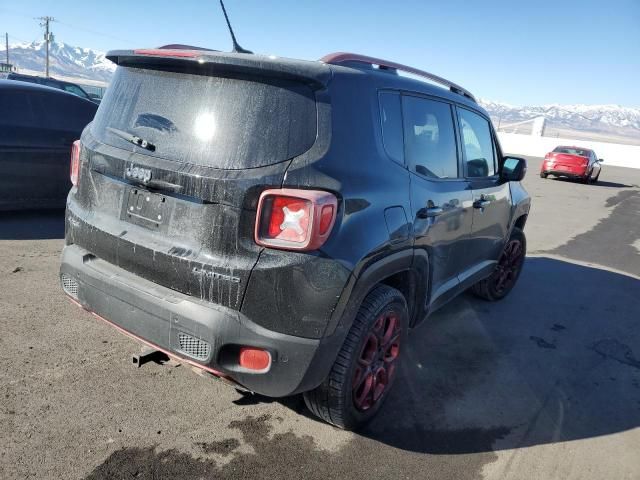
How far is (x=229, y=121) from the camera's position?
7.15ft

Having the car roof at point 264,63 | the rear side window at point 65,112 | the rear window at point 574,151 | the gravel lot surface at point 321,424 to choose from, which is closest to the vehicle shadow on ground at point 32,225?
the gravel lot surface at point 321,424

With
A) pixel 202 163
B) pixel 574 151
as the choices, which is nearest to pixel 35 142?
pixel 202 163

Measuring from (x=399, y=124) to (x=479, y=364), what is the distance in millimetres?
2021

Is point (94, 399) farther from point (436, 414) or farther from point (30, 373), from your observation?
point (436, 414)

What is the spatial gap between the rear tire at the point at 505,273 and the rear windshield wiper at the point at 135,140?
3598 millimetres

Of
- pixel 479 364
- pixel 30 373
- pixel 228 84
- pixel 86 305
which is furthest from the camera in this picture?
pixel 479 364

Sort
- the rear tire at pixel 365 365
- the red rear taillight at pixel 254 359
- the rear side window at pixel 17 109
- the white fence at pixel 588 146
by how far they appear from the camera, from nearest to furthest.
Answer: the red rear taillight at pixel 254 359, the rear tire at pixel 365 365, the rear side window at pixel 17 109, the white fence at pixel 588 146

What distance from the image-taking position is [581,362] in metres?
3.91

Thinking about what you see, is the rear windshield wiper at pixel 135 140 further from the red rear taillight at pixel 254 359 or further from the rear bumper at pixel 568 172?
the rear bumper at pixel 568 172

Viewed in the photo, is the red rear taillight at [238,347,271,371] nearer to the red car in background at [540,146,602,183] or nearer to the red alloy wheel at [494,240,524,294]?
the red alloy wheel at [494,240,524,294]

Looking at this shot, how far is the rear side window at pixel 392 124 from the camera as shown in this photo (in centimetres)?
257

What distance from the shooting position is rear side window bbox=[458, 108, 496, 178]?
3.64m

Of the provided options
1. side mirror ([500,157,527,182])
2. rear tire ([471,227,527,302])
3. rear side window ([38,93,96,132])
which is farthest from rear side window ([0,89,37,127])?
rear tire ([471,227,527,302])

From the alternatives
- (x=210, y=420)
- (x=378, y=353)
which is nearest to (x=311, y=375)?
(x=378, y=353)
